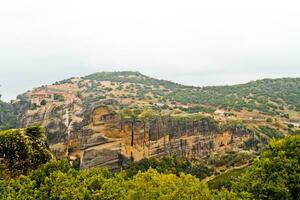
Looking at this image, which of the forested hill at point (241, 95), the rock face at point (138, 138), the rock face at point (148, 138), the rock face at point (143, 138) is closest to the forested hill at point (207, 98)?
the forested hill at point (241, 95)

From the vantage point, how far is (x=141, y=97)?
165 m

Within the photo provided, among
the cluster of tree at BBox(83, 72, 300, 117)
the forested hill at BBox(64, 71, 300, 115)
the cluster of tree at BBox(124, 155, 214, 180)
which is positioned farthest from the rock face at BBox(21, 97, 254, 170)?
the forested hill at BBox(64, 71, 300, 115)

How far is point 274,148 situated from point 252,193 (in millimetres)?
5689

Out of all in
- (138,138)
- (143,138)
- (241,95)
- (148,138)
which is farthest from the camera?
(241,95)

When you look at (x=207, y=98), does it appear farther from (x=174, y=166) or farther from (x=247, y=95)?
(x=174, y=166)

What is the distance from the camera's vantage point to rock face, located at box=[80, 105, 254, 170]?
87125mm

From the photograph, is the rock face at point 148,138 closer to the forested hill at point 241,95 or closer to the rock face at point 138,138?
the rock face at point 138,138

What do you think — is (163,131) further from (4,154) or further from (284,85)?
(284,85)

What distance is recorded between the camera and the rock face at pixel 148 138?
8712cm

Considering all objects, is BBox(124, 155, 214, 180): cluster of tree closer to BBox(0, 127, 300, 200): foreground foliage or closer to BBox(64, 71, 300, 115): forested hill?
BBox(0, 127, 300, 200): foreground foliage

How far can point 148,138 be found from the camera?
9156 cm

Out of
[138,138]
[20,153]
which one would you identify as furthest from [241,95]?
[20,153]

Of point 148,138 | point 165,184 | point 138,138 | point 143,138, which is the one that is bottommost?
point 148,138

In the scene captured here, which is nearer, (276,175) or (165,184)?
(276,175)
